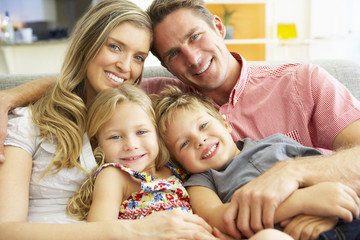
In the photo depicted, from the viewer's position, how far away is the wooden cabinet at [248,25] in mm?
5855

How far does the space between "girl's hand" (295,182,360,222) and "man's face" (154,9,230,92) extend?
2.91 ft

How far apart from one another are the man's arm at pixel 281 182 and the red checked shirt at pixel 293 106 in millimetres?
291

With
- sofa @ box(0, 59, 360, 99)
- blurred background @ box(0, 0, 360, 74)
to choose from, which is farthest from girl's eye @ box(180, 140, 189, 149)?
blurred background @ box(0, 0, 360, 74)

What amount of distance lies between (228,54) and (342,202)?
1.10 metres

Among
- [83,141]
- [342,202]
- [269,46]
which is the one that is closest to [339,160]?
[342,202]

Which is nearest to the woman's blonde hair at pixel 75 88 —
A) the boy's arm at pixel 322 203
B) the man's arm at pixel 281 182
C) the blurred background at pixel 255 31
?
the man's arm at pixel 281 182

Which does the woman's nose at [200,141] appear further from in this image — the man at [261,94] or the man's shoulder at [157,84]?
the man's shoulder at [157,84]

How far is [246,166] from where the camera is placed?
4.96 feet

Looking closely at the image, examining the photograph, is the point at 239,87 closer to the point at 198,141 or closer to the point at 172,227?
the point at 198,141

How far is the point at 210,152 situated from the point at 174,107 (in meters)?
0.24

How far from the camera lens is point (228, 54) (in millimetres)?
2053

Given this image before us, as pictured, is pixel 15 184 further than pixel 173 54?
No

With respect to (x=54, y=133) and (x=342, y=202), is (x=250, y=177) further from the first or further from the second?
(x=54, y=133)

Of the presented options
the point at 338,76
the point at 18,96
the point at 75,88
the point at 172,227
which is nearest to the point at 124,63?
the point at 75,88
